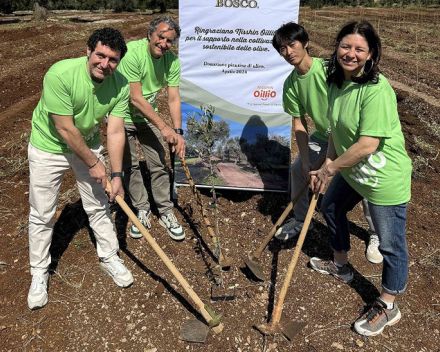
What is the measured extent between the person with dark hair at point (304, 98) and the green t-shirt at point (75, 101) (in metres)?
1.20

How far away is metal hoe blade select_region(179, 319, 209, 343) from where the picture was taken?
115 inches

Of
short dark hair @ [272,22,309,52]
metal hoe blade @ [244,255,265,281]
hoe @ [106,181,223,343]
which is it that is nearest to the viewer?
hoe @ [106,181,223,343]

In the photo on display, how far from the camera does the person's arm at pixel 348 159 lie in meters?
2.39

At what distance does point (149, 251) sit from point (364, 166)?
2.14m

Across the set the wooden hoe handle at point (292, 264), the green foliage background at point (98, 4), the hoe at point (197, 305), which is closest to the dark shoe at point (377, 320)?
Result: the wooden hoe handle at point (292, 264)

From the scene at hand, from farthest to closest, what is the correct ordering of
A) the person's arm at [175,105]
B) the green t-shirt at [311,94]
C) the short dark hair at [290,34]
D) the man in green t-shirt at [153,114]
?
1. the person's arm at [175,105]
2. the man in green t-shirt at [153,114]
3. the green t-shirt at [311,94]
4. the short dark hair at [290,34]

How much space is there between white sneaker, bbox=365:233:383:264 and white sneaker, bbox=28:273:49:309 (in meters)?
2.74

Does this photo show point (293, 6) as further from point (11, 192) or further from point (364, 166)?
point (11, 192)

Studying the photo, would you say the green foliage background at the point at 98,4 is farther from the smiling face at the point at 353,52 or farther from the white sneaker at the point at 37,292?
the smiling face at the point at 353,52

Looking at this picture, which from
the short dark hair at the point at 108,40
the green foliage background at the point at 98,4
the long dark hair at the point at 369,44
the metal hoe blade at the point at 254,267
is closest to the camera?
the long dark hair at the point at 369,44

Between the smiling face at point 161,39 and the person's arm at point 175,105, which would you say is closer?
the smiling face at point 161,39

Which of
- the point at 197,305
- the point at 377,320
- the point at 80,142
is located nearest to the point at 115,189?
the point at 80,142

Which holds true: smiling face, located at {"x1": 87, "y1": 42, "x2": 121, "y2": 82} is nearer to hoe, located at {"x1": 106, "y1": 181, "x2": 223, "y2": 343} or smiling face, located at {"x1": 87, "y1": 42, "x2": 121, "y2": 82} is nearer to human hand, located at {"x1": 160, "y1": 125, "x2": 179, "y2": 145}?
hoe, located at {"x1": 106, "y1": 181, "x2": 223, "y2": 343}

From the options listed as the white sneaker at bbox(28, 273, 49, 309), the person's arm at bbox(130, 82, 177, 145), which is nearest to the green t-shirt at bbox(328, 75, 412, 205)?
the person's arm at bbox(130, 82, 177, 145)
